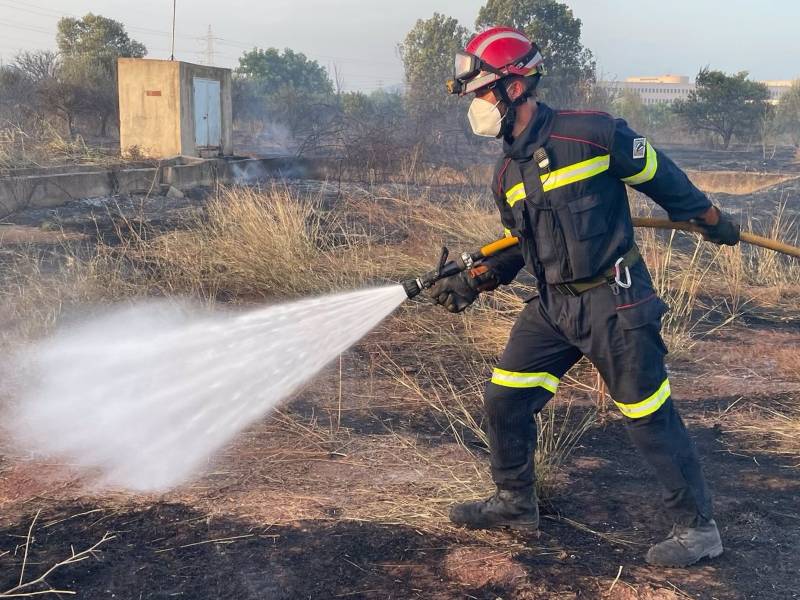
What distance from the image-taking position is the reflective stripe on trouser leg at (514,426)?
10.3 ft

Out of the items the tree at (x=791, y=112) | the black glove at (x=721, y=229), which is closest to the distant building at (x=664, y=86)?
the tree at (x=791, y=112)

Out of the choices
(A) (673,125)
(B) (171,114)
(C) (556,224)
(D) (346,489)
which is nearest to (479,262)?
(C) (556,224)

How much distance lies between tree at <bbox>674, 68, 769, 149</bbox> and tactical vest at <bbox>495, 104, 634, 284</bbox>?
35.4m

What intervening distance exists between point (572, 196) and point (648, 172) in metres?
0.30

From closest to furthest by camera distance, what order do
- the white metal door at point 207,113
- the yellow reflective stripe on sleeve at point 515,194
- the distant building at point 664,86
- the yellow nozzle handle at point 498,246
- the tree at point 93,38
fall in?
1. the yellow reflective stripe on sleeve at point 515,194
2. the yellow nozzle handle at point 498,246
3. the white metal door at point 207,113
4. the tree at point 93,38
5. the distant building at point 664,86

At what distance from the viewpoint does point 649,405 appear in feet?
9.51

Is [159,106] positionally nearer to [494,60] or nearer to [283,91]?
[494,60]

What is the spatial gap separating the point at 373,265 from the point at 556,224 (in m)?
4.20

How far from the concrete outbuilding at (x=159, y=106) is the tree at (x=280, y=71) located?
35.6 metres

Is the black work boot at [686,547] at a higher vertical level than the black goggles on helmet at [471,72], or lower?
lower

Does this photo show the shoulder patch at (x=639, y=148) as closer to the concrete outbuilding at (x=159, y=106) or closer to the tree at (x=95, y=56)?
the concrete outbuilding at (x=159, y=106)

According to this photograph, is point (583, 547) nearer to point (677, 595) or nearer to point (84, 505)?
point (677, 595)

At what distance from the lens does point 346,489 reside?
3.54 metres

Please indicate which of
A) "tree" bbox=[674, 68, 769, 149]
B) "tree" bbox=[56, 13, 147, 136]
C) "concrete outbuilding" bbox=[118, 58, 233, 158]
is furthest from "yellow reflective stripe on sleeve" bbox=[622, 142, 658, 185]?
"tree" bbox=[674, 68, 769, 149]
